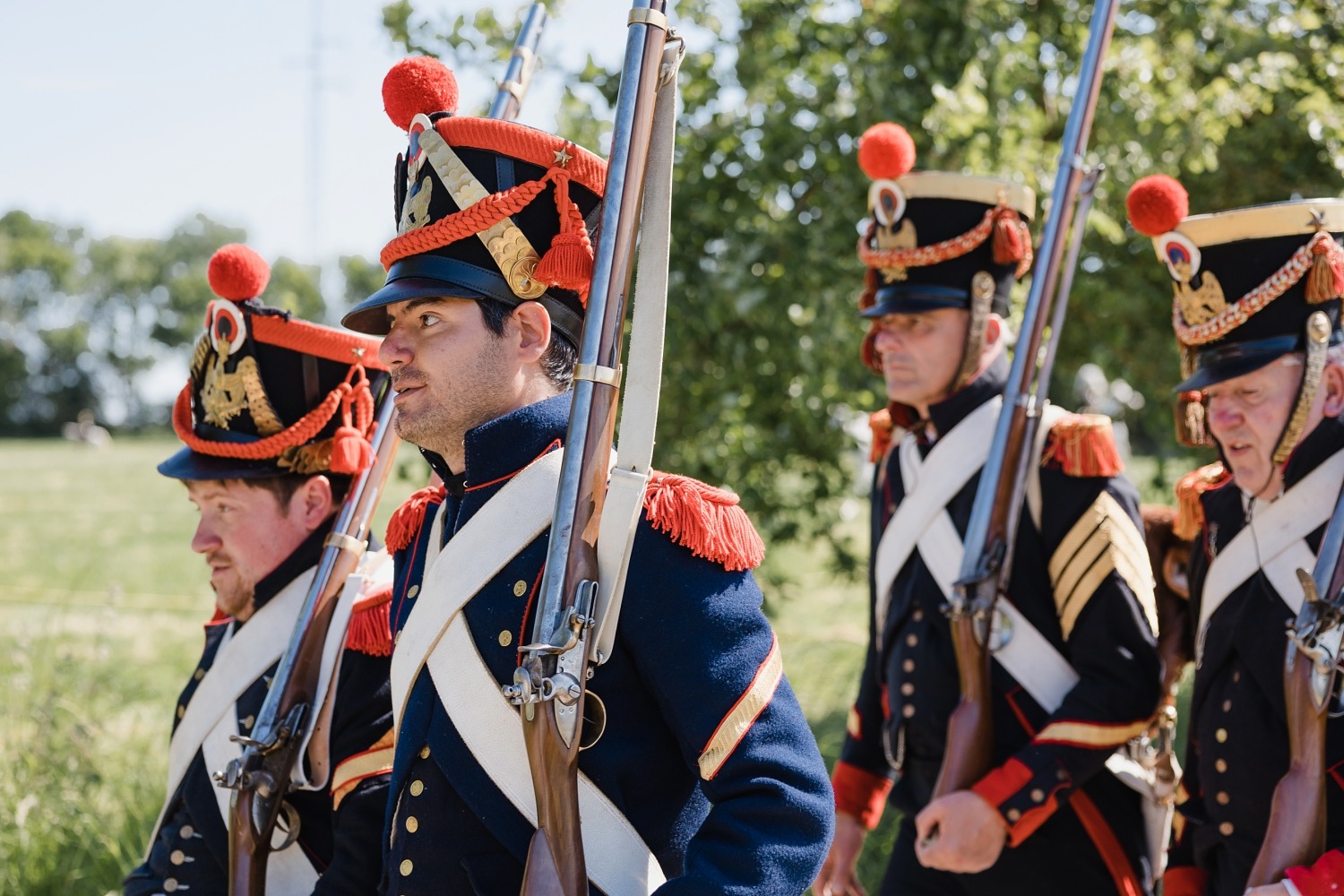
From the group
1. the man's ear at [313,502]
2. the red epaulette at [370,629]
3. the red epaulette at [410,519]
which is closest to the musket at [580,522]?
the red epaulette at [410,519]

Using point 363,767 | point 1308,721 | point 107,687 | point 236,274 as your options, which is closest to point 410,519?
point 363,767

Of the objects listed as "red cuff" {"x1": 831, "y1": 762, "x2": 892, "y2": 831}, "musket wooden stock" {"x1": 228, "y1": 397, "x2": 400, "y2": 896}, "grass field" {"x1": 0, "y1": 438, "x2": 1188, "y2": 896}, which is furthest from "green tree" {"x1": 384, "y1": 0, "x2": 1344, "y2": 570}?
"musket wooden stock" {"x1": 228, "y1": 397, "x2": 400, "y2": 896}

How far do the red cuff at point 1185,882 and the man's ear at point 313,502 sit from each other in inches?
81.8

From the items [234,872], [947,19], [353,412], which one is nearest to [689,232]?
[947,19]

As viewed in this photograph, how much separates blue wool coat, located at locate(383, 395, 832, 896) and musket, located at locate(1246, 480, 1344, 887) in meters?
1.18

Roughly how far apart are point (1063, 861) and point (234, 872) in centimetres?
188

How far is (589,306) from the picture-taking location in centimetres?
202

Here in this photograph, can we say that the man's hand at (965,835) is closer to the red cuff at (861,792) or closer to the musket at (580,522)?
the red cuff at (861,792)

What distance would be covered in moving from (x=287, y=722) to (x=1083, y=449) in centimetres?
193

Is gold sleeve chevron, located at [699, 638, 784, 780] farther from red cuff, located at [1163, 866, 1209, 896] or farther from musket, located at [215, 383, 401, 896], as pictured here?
red cuff, located at [1163, 866, 1209, 896]

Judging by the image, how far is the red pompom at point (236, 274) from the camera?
322 cm

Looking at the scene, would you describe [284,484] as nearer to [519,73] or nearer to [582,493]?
[519,73]

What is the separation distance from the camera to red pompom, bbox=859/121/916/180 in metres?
3.85

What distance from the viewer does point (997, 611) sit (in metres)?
3.41
